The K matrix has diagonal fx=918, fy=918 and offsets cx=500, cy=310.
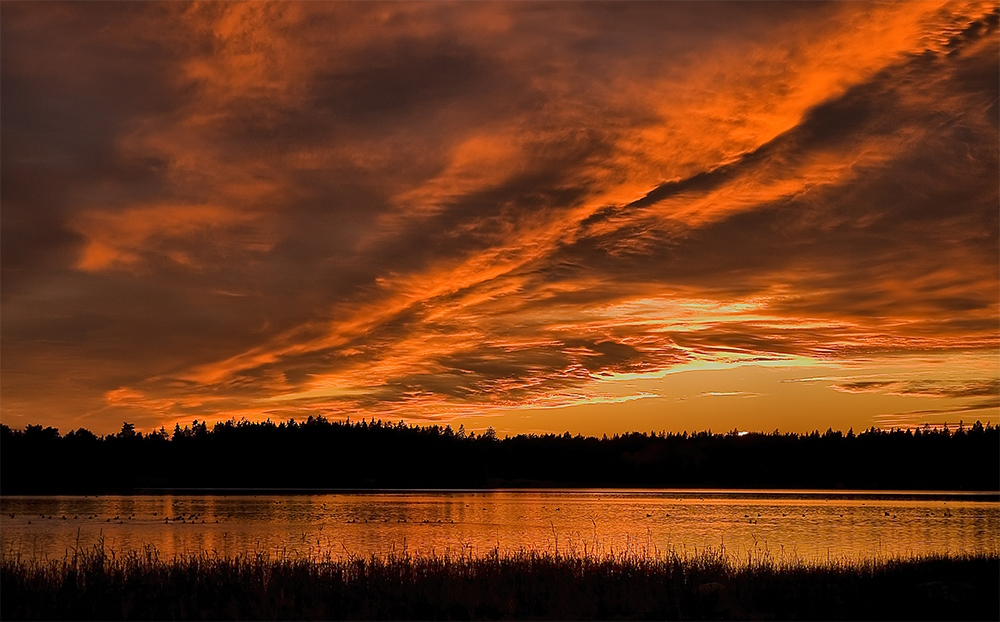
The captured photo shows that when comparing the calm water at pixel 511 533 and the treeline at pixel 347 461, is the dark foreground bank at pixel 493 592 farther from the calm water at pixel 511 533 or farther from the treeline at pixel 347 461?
the treeline at pixel 347 461

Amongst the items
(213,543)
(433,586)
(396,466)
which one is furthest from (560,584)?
(396,466)

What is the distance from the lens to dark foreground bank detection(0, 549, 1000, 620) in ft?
65.5

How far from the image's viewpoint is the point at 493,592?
72.6 ft

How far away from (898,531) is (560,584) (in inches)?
1668

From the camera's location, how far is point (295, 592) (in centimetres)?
2200

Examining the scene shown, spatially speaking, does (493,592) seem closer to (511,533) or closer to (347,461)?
(511,533)

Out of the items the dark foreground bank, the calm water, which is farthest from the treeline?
the dark foreground bank

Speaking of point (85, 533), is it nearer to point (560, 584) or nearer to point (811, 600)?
point (560, 584)

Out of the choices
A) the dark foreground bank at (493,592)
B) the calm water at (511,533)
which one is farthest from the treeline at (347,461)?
the dark foreground bank at (493,592)

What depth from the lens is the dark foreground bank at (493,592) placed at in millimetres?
19969

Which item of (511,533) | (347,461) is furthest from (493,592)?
(347,461)

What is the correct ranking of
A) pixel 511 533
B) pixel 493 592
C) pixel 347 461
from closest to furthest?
pixel 493 592 < pixel 511 533 < pixel 347 461

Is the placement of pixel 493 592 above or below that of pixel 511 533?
above

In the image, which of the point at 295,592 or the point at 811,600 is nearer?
the point at 811,600
